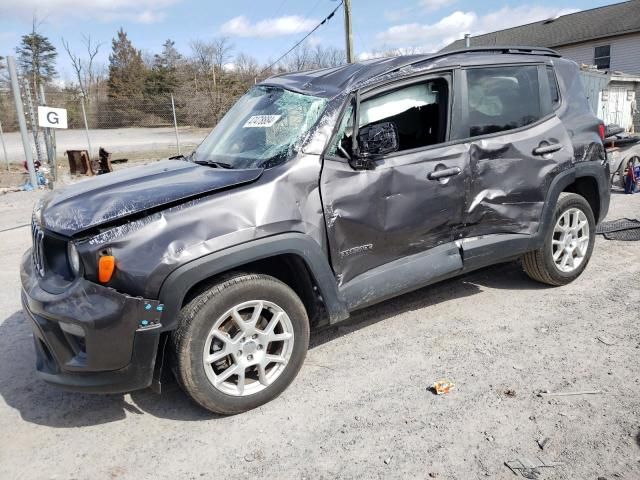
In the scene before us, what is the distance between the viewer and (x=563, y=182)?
4.18 meters

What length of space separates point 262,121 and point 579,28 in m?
34.3

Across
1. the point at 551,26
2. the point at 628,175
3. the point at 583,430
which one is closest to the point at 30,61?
the point at 551,26

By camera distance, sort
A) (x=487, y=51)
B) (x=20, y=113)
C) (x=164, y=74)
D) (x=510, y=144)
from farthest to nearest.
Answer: (x=164, y=74)
(x=20, y=113)
(x=487, y=51)
(x=510, y=144)

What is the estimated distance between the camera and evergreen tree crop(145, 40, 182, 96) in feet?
80.8

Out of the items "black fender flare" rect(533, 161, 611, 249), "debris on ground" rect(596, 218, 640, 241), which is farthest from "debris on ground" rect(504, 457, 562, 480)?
"debris on ground" rect(596, 218, 640, 241)

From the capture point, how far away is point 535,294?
439cm

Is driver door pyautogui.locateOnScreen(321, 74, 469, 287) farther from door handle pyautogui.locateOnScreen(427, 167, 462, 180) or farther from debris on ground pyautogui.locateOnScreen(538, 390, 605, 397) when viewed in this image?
debris on ground pyautogui.locateOnScreen(538, 390, 605, 397)

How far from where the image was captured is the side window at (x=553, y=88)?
423 centimetres

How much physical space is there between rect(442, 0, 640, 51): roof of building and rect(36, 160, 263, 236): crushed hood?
2674cm

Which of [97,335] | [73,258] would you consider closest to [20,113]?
[73,258]

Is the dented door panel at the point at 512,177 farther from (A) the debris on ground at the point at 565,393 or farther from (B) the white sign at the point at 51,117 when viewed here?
(B) the white sign at the point at 51,117

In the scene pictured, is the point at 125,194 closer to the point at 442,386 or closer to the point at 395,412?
the point at 395,412

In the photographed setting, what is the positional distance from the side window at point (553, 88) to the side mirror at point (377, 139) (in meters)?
1.82

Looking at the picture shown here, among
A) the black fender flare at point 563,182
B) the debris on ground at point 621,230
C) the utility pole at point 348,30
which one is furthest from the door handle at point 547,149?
the utility pole at point 348,30
